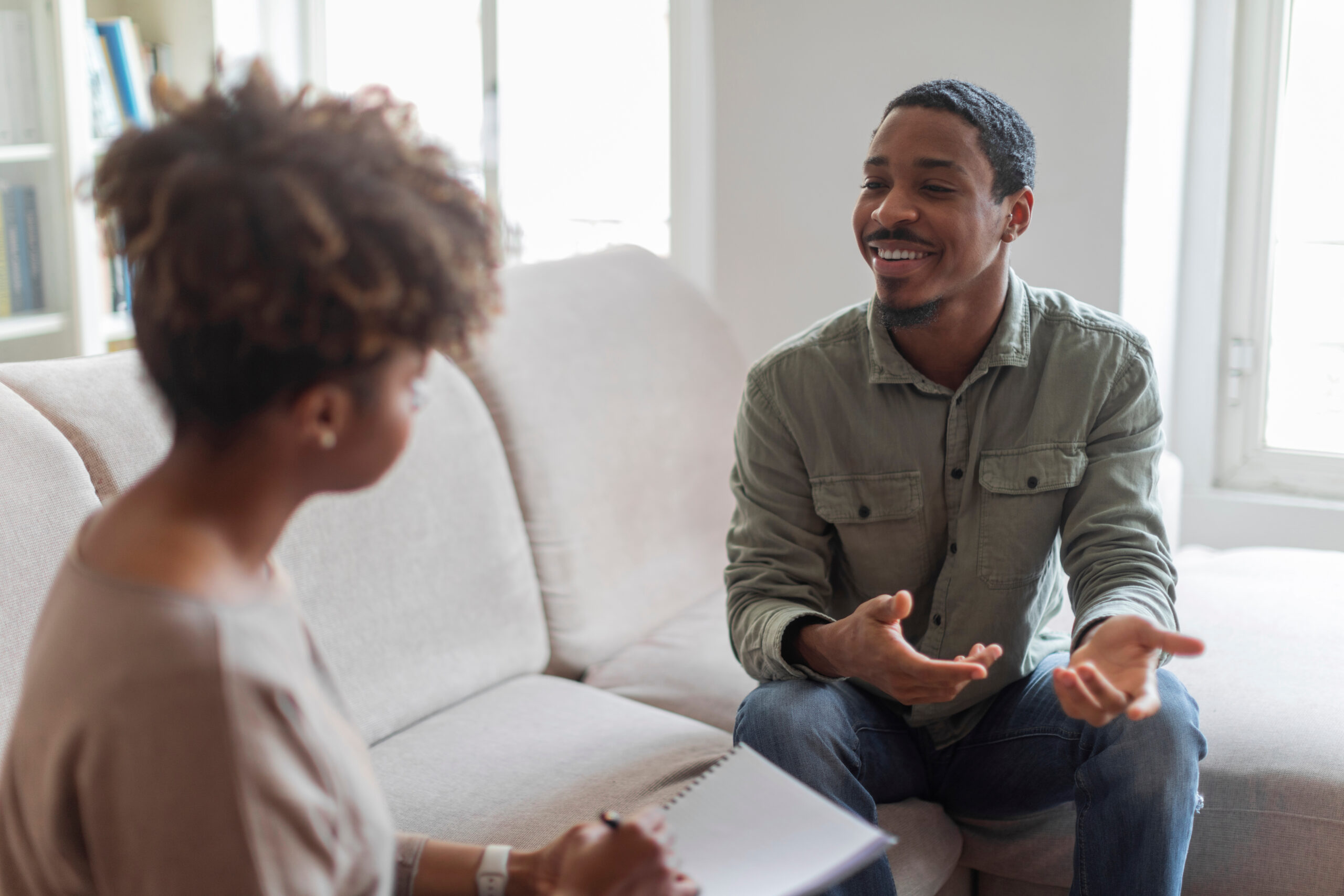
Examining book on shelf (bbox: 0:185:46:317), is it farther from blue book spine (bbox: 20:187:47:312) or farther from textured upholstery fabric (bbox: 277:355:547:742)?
textured upholstery fabric (bbox: 277:355:547:742)

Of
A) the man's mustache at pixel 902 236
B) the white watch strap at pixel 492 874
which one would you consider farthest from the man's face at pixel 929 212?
the white watch strap at pixel 492 874

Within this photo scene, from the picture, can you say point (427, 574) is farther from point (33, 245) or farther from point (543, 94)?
point (543, 94)

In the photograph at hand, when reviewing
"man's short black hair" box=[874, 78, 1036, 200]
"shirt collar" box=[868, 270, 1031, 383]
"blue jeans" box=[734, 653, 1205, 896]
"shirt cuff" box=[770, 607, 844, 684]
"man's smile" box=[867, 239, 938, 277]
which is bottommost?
"blue jeans" box=[734, 653, 1205, 896]

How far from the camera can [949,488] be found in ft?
4.61

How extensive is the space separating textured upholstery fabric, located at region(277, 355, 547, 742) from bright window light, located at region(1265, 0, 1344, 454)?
5.51 feet

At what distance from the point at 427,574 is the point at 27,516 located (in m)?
0.50

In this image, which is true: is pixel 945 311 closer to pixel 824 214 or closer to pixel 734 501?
pixel 734 501

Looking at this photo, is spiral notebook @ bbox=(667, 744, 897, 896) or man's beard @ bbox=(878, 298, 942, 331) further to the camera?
man's beard @ bbox=(878, 298, 942, 331)

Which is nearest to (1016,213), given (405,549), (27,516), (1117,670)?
(1117,670)

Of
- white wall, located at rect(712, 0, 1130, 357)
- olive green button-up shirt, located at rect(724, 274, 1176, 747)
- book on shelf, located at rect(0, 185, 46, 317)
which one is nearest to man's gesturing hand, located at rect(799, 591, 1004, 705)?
olive green button-up shirt, located at rect(724, 274, 1176, 747)

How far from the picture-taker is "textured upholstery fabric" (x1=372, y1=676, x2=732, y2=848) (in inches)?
49.4

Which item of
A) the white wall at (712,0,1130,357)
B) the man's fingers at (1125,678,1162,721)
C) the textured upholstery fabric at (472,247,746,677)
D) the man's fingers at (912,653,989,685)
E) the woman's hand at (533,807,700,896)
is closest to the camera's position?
the woman's hand at (533,807,700,896)

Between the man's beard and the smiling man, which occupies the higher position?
the man's beard

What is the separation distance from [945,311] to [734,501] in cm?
76
